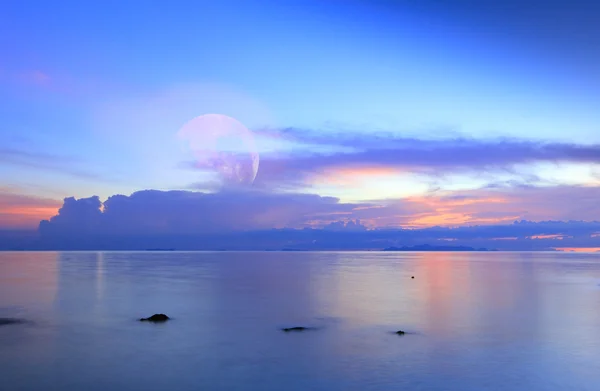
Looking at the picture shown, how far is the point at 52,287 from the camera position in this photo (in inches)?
3219

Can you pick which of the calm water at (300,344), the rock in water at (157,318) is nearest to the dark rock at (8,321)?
the calm water at (300,344)

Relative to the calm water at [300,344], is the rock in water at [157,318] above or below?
above

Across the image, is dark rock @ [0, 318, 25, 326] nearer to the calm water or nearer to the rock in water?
the calm water

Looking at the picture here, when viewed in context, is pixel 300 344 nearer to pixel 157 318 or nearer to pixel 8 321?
pixel 157 318

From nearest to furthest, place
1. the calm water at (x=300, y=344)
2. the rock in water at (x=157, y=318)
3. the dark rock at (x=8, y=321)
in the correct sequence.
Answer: the calm water at (x=300, y=344) < the dark rock at (x=8, y=321) < the rock in water at (x=157, y=318)

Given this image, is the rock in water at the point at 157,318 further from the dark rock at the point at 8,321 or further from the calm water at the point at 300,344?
the dark rock at the point at 8,321

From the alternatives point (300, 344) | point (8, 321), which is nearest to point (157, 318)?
point (8, 321)

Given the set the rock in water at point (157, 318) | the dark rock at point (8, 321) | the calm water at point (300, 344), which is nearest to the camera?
the calm water at point (300, 344)

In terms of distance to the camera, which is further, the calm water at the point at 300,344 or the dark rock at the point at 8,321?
the dark rock at the point at 8,321

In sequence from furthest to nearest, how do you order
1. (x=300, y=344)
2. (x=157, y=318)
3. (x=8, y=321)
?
(x=157, y=318) → (x=8, y=321) → (x=300, y=344)

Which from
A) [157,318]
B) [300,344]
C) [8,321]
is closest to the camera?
[300,344]

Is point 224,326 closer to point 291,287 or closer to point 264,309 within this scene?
point 264,309

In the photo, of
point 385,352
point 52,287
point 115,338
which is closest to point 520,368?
point 385,352

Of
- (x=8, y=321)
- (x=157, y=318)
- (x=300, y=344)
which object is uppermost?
(x=8, y=321)
